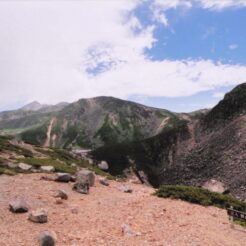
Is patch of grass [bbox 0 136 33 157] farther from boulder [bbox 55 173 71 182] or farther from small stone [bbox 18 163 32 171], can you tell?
boulder [bbox 55 173 71 182]

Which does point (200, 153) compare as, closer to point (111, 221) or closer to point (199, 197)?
point (199, 197)

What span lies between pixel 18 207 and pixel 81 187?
9.09 meters

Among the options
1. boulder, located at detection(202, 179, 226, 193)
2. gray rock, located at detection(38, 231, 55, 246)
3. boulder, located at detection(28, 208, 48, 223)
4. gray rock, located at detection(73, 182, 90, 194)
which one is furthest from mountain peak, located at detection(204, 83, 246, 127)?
gray rock, located at detection(38, 231, 55, 246)

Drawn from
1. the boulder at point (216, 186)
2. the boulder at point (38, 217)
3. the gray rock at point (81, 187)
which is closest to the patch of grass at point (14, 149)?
the gray rock at point (81, 187)

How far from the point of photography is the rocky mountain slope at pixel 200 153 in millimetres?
85750

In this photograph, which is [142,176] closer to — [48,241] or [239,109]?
[239,109]

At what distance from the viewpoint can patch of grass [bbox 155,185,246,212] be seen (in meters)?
30.2

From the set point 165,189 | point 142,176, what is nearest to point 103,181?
point 165,189

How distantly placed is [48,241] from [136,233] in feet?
16.9

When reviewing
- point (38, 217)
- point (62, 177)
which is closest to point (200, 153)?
point (62, 177)

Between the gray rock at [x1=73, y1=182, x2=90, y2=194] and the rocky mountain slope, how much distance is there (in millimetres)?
46434

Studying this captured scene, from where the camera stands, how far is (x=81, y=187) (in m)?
Result: 30.5

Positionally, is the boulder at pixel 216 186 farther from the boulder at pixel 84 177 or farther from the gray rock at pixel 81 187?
the gray rock at pixel 81 187

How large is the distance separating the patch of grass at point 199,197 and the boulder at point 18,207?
42.0 ft
